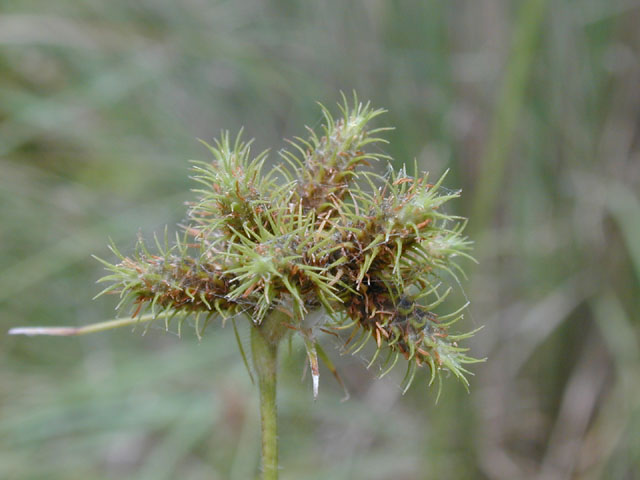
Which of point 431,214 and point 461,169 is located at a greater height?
point 461,169

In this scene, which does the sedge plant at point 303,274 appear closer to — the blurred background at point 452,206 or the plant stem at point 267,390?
the plant stem at point 267,390

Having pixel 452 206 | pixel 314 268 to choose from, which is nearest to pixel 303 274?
pixel 314 268

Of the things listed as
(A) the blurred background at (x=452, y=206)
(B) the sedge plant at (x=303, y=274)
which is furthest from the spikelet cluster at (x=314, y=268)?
(A) the blurred background at (x=452, y=206)

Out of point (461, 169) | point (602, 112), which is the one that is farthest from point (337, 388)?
point (602, 112)

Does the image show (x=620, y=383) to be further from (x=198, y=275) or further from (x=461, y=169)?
(x=198, y=275)

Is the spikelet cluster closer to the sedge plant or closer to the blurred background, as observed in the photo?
the sedge plant
